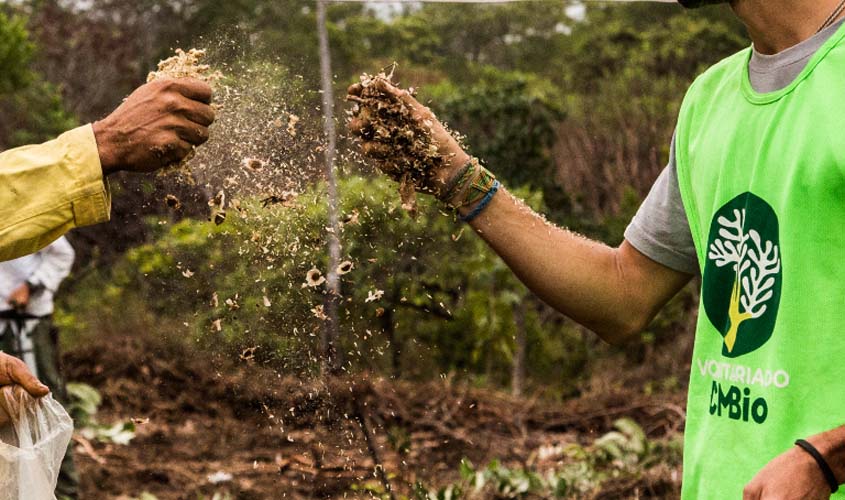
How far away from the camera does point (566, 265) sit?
74.7 inches

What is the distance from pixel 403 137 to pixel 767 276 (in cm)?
71

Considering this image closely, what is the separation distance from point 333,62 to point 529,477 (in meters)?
3.65

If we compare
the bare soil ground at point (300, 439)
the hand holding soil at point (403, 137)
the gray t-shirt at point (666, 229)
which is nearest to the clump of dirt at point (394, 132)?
the hand holding soil at point (403, 137)

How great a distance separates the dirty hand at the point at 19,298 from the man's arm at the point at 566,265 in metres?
3.49

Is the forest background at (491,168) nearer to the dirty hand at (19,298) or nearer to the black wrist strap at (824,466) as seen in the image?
the dirty hand at (19,298)

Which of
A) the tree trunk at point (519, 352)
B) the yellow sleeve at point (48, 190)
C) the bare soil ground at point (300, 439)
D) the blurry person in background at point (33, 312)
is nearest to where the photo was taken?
the yellow sleeve at point (48, 190)

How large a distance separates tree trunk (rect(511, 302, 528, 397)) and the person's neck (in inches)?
183

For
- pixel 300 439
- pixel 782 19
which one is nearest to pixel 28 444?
pixel 782 19

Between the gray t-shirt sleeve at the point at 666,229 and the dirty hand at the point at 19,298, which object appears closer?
the gray t-shirt sleeve at the point at 666,229

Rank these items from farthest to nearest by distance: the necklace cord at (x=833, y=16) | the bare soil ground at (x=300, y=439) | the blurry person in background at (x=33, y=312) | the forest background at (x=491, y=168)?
the forest background at (x=491, y=168), the blurry person in background at (x=33, y=312), the bare soil ground at (x=300, y=439), the necklace cord at (x=833, y=16)

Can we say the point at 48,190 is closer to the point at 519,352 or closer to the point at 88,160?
the point at 88,160

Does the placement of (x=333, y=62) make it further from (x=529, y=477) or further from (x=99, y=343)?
(x=529, y=477)

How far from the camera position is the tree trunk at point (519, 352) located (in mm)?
6172

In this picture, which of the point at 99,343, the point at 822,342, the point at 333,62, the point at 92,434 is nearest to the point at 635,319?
the point at 822,342
